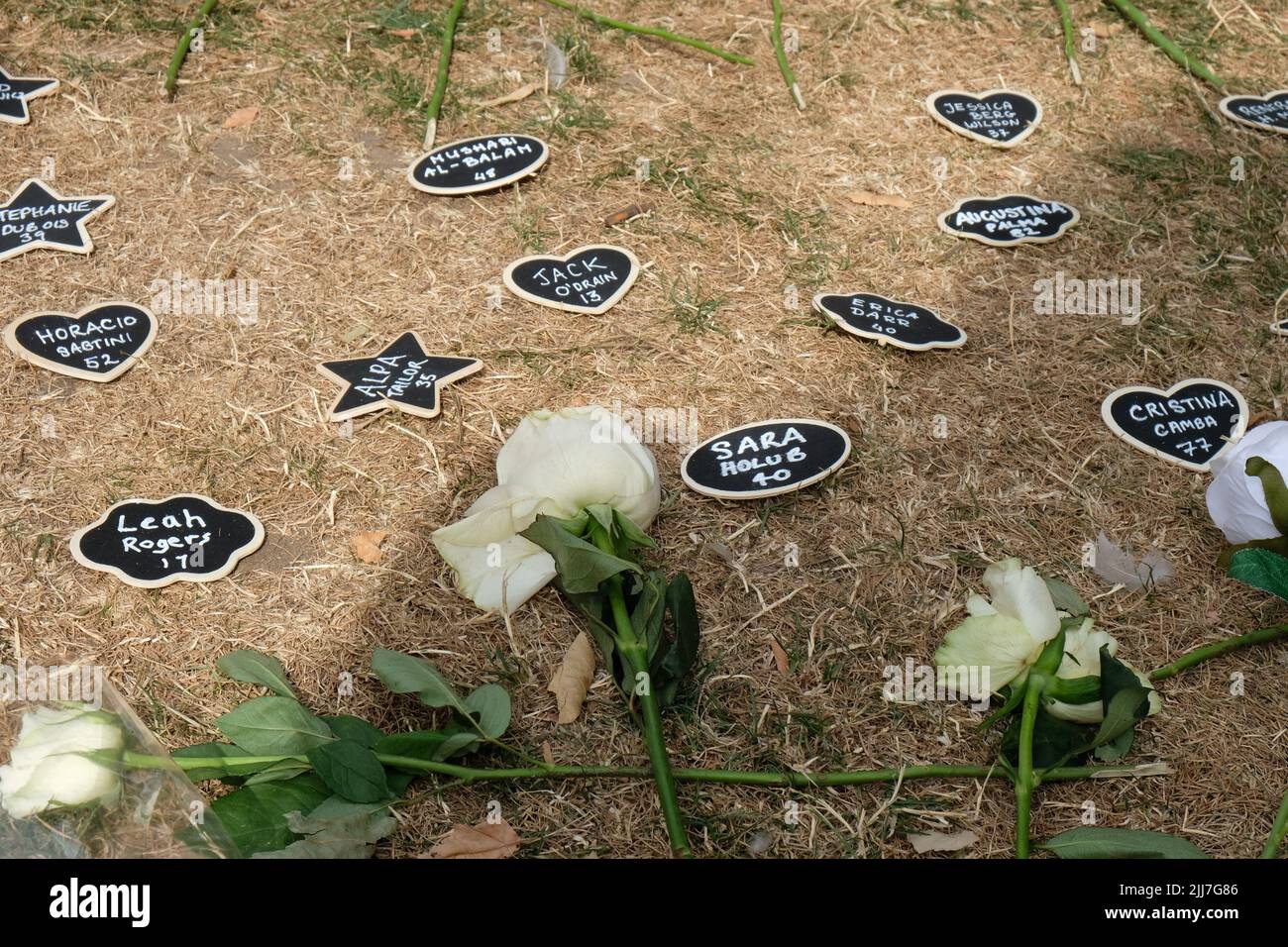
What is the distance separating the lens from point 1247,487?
145 centimetres

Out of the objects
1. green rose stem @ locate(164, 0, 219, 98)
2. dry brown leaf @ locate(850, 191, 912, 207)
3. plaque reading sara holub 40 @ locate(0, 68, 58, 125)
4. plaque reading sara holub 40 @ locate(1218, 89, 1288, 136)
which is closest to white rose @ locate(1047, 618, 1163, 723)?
dry brown leaf @ locate(850, 191, 912, 207)

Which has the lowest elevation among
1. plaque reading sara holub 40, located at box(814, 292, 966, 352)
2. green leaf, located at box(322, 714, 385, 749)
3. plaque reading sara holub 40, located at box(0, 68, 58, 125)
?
green leaf, located at box(322, 714, 385, 749)

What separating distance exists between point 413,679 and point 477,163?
1.25m

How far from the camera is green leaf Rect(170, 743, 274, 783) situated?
47.5 inches

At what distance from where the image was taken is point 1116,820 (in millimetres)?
1362

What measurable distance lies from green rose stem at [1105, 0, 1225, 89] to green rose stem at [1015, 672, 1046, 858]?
1.94 meters

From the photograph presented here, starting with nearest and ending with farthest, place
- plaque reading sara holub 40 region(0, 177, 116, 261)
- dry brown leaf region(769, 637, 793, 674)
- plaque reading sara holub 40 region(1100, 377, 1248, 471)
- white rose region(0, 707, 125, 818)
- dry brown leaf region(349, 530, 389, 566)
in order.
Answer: white rose region(0, 707, 125, 818) < dry brown leaf region(769, 637, 793, 674) < dry brown leaf region(349, 530, 389, 566) < plaque reading sara holub 40 region(1100, 377, 1248, 471) < plaque reading sara holub 40 region(0, 177, 116, 261)

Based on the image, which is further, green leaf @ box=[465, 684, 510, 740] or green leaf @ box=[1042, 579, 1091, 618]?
green leaf @ box=[1042, 579, 1091, 618]

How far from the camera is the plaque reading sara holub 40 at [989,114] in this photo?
95.3 inches

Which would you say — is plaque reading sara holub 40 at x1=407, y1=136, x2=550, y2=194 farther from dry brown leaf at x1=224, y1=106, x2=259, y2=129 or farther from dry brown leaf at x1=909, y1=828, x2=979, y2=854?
dry brown leaf at x1=909, y1=828, x2=979, y2=854

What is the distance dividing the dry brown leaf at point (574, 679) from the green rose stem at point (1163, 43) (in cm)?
201

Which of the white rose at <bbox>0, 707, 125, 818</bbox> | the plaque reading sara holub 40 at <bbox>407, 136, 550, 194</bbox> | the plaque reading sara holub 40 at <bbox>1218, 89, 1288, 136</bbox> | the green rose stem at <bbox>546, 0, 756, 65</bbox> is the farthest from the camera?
the green rose stem at <bbox>546, 0, 756, 65</bbox>
